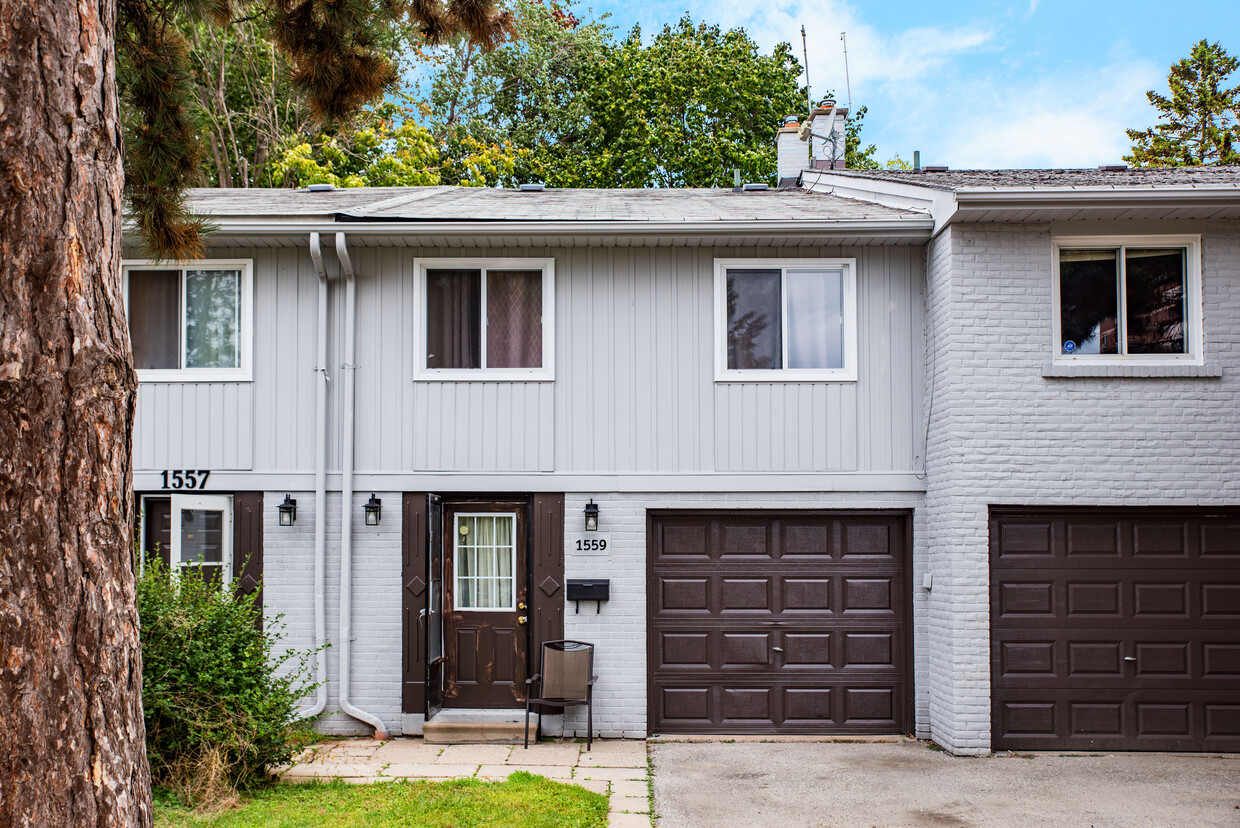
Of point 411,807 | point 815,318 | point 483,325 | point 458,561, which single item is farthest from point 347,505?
point 815,318

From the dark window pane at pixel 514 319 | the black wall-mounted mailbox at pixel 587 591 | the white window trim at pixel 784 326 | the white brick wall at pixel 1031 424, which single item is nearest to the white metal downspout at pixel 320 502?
the dark window pane at pixel 514 319

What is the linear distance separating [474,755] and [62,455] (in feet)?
19.8

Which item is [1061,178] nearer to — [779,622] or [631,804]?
[779,622]

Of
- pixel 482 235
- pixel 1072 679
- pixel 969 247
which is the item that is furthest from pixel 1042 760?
pixel 482 235

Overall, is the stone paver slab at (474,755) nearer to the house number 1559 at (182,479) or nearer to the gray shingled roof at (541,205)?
the house number 1559 at (182,479)

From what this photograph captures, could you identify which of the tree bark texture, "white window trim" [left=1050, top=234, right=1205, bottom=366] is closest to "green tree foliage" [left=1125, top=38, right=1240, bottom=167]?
"white window trim" [left=1050, top=234, right=1205, bottom=366]

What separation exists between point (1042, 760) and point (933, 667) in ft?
3.83

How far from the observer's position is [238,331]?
31.3ft

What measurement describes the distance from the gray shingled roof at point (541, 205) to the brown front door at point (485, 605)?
282 centimetres

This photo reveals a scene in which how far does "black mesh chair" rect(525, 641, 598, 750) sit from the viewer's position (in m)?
8.84

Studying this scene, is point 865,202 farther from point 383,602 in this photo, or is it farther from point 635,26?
point 635,26

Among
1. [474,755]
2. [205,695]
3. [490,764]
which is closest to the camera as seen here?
[205,695]

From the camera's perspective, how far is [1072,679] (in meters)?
8.72

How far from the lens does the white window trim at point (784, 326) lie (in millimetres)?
9406
